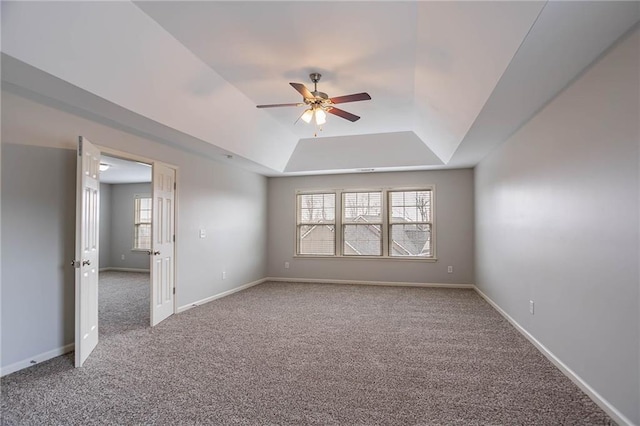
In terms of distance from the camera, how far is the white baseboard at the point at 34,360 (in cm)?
276

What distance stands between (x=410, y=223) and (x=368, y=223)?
2.81 feet

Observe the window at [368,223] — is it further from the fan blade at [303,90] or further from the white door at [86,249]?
the white door at [86,249]

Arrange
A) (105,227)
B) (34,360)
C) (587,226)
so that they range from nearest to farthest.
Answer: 1. (587,226)
2. (34,360)
3. (105,227)

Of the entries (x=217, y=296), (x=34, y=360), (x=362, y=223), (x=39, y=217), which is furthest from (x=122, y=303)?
(x=362, y=223)

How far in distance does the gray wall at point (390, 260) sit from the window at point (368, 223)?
159 mm

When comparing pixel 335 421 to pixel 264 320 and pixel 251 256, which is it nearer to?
pixel 264 320

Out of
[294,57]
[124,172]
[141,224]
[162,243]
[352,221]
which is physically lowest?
[162,243]

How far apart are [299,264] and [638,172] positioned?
6055 millimetres

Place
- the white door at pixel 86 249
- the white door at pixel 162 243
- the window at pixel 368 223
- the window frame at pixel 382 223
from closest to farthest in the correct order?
the white door at pixel 86 249 < the white door at pixel 162 243 < the window frame at pixel 382 223 < the window at pixel 368 223

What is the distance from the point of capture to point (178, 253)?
186 inches

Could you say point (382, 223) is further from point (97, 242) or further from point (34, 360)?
point (34, 360)

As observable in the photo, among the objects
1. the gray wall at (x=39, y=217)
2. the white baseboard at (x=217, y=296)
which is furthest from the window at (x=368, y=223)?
the gray wall at (x=39, y=217)

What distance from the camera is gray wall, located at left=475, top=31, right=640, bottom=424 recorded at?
1.99 metres

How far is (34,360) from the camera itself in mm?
2957
